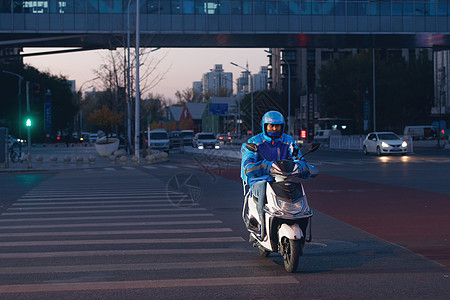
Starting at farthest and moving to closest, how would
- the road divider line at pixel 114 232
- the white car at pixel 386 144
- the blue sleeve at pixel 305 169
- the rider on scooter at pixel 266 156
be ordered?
the white car at pixel 386 144 → the road divider line at pixel 114 232 → the rider on scooter at pixel 266 156 → the blue sleeve at pixel 305 169

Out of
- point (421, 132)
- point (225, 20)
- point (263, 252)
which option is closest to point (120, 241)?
point (263, 252)

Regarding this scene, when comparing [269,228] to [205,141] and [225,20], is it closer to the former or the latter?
[225,20]

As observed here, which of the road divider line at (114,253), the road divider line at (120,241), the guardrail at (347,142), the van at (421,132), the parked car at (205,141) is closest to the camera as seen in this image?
the road divider line at (114,253)

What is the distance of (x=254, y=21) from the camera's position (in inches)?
2076

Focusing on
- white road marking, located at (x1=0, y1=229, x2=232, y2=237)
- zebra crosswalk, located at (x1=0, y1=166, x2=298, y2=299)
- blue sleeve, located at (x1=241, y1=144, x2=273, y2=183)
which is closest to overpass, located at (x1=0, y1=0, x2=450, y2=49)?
zebra crosswalk, located at (x1=0, y1=166, x2=298, y2=299)

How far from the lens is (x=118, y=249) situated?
952cm

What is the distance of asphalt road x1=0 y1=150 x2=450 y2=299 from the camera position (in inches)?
274

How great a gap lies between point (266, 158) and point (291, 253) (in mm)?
1300

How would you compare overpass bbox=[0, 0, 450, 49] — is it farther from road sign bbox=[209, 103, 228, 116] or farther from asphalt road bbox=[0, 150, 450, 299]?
road sign bbox=[209, 103, 228, 116]

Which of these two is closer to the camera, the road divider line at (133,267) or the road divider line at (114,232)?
the road divider line at (133,267)

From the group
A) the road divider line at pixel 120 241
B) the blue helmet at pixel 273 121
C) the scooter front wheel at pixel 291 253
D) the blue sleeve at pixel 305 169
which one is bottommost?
the road divider line at pixel 120 241

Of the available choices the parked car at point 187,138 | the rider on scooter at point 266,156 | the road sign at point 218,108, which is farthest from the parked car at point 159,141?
the road sign at point 218,108

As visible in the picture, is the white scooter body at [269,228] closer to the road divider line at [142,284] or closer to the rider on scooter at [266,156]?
the rider on scooter at [266,156]

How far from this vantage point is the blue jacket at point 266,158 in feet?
26.2
